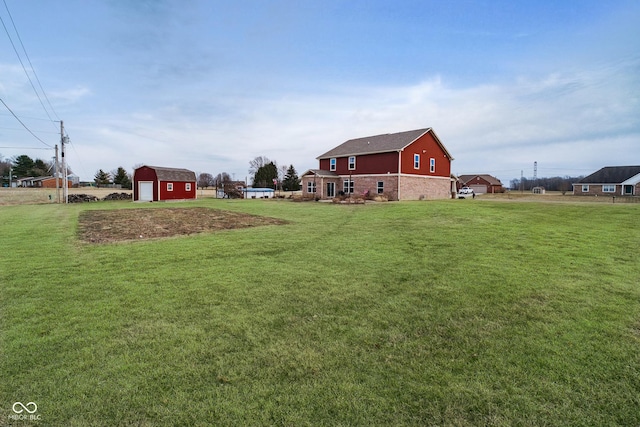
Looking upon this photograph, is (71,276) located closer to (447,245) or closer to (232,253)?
(232,253)

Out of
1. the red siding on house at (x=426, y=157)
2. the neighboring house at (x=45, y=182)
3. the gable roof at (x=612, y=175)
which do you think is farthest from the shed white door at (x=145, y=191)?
the gable roof at (x=612, y=175)

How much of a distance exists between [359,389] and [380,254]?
5646 millimetres

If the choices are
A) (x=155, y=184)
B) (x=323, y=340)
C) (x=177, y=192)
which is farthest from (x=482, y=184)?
(x=323, y=340)

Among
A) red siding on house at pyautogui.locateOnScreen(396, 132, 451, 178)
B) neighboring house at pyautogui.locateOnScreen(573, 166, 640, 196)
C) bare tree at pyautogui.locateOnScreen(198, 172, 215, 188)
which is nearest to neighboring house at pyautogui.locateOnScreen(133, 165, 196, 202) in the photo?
red siding on house at pyautogui.locateOnScreen(396, 132, 451, 178)

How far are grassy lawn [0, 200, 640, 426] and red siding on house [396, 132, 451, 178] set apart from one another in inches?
1048

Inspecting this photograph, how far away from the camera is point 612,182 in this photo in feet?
182

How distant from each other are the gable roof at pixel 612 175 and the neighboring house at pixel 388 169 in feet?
119

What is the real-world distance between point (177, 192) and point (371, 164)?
25.3 m

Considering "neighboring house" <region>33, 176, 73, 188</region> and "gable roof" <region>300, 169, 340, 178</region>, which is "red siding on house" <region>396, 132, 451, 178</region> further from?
"neighboring house" <region>33, 176, 73, 188</region>

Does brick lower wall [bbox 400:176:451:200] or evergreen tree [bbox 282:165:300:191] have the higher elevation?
evergreen tree [bbox 282:165:300:191]

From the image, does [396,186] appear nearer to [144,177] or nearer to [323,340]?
[323,340]

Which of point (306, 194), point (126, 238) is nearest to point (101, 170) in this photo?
point (306, 194)

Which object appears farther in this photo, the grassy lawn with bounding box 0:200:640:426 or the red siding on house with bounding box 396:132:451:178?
the red siding on house with bounding box 396:132:451:178

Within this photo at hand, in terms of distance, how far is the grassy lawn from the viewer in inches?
110
